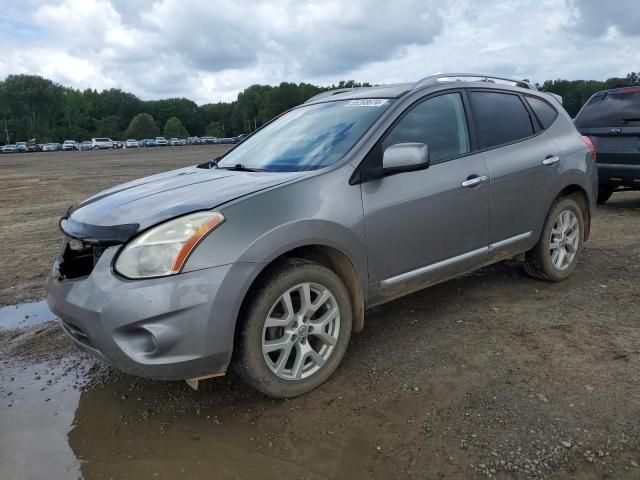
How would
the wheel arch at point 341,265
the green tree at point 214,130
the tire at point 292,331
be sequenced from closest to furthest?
1. the tire at point 292,331
2. the wheel arch at point 341,265
3. the green tree at point 214,130

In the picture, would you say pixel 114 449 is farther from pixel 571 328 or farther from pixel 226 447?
pixel 571 328

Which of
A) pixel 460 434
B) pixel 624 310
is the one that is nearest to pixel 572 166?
pixel 624 310

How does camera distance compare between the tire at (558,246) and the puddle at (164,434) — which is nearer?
the puddle at (164,434)

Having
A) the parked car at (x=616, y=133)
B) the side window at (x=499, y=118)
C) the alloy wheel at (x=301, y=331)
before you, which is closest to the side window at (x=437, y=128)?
the side window at (x=499, y=118)

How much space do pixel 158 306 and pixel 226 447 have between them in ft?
2.56

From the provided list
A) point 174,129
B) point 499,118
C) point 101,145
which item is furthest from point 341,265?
point 174,129

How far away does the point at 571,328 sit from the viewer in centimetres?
387

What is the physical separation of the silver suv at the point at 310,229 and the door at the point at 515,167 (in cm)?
1

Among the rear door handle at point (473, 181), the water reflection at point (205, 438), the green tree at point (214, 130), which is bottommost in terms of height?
the water reflection at point (205, 438)

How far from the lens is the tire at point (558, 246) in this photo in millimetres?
4637

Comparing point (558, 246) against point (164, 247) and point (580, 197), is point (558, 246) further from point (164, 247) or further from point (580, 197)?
point (164, 247)

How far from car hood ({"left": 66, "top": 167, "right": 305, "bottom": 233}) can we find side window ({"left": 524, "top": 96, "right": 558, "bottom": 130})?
8.34ft

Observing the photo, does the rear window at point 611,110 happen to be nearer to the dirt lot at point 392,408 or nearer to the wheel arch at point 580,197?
the wheel arch at point 580,197

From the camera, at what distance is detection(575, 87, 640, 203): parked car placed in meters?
7.52
